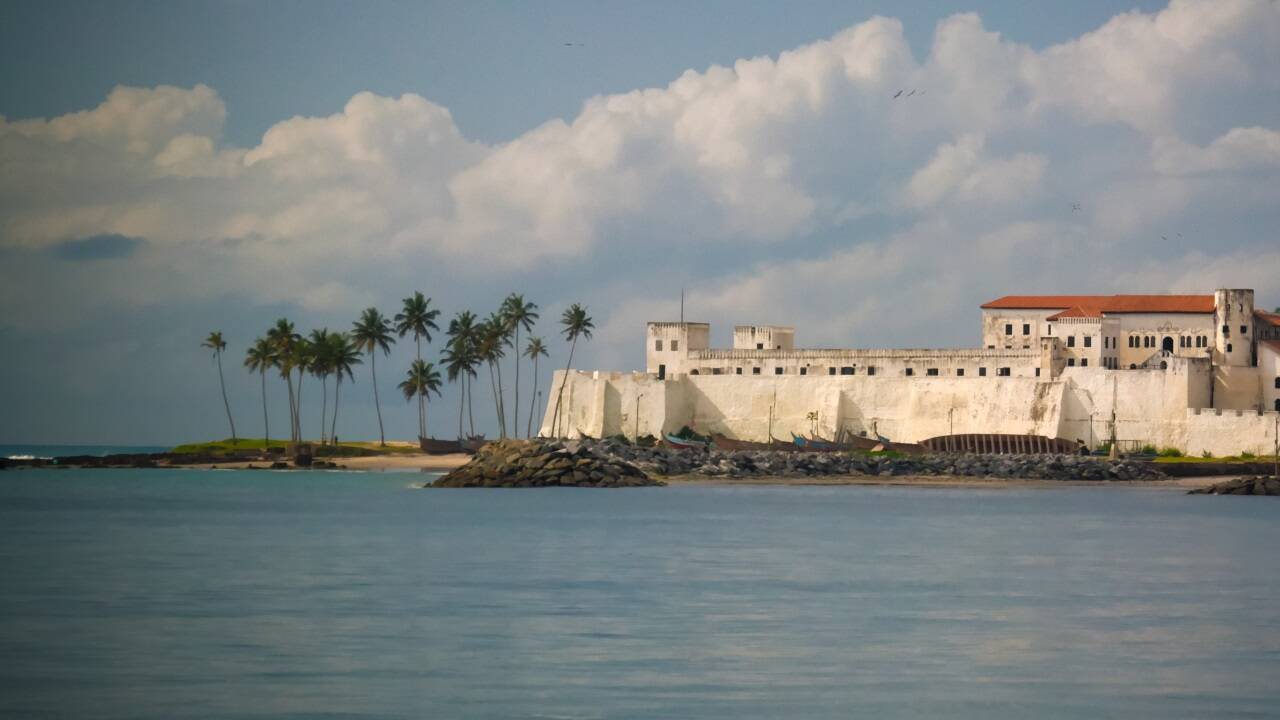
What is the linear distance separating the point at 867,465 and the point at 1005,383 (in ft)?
25.6

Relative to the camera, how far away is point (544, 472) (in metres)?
57.6

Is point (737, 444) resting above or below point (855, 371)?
below

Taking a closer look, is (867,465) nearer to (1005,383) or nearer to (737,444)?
(1005,383)

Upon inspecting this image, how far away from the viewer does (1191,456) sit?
65.1m

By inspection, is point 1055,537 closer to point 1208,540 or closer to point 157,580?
point 1208,540

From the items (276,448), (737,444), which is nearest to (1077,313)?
(737,444)

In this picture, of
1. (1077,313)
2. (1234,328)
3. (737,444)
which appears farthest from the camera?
(737,444)

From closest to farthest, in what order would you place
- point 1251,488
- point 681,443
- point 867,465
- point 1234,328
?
point 1251,488 < point 867,465 < point 1234,328 < point 681,443

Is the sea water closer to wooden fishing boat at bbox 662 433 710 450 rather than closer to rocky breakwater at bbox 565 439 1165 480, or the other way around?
rocky breakwater at bbox 565 439 1165 480

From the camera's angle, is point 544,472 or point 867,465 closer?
point 544,472

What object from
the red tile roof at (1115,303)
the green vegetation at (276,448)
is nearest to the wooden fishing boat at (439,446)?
the green vegetation at (276,448)

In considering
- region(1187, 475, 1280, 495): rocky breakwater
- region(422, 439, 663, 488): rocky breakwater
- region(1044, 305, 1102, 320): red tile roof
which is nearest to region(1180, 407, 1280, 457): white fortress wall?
region(1187, 475, 1280, 495): rocky breakwater

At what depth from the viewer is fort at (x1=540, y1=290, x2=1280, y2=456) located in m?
65.8

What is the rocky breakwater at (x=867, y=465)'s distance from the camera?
63.3 m
